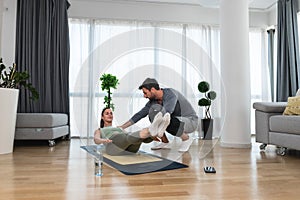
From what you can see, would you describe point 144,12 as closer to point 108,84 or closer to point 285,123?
point 285,123

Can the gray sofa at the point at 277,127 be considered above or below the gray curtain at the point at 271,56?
below

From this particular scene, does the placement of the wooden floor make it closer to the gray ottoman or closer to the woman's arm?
the woman's arm

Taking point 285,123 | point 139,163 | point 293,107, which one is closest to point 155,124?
point 139,163

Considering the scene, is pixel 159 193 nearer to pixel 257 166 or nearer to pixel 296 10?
pixel 257 166

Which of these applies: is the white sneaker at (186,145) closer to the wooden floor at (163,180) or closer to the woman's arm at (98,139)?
the wooden floor at (163,180)

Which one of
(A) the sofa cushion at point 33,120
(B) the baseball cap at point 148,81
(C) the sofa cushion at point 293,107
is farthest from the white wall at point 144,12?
(B) the baseball cap at point 148,81

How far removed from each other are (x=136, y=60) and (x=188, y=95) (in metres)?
0.34

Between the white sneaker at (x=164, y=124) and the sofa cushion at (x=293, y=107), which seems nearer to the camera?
the white sneaker at (x=164, y=124)

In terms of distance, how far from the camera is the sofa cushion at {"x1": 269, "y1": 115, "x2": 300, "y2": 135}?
7.63 ft

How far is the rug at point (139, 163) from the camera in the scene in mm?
1707

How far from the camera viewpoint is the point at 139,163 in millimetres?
1812

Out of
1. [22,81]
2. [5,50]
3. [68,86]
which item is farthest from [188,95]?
[5,50]

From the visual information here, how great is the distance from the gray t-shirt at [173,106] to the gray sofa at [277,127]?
3.72 feet

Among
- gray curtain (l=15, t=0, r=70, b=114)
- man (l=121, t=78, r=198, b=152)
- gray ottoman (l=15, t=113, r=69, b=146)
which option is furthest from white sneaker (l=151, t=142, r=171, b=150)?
gray curtain (l=15, t=0, r=70, b=114)
